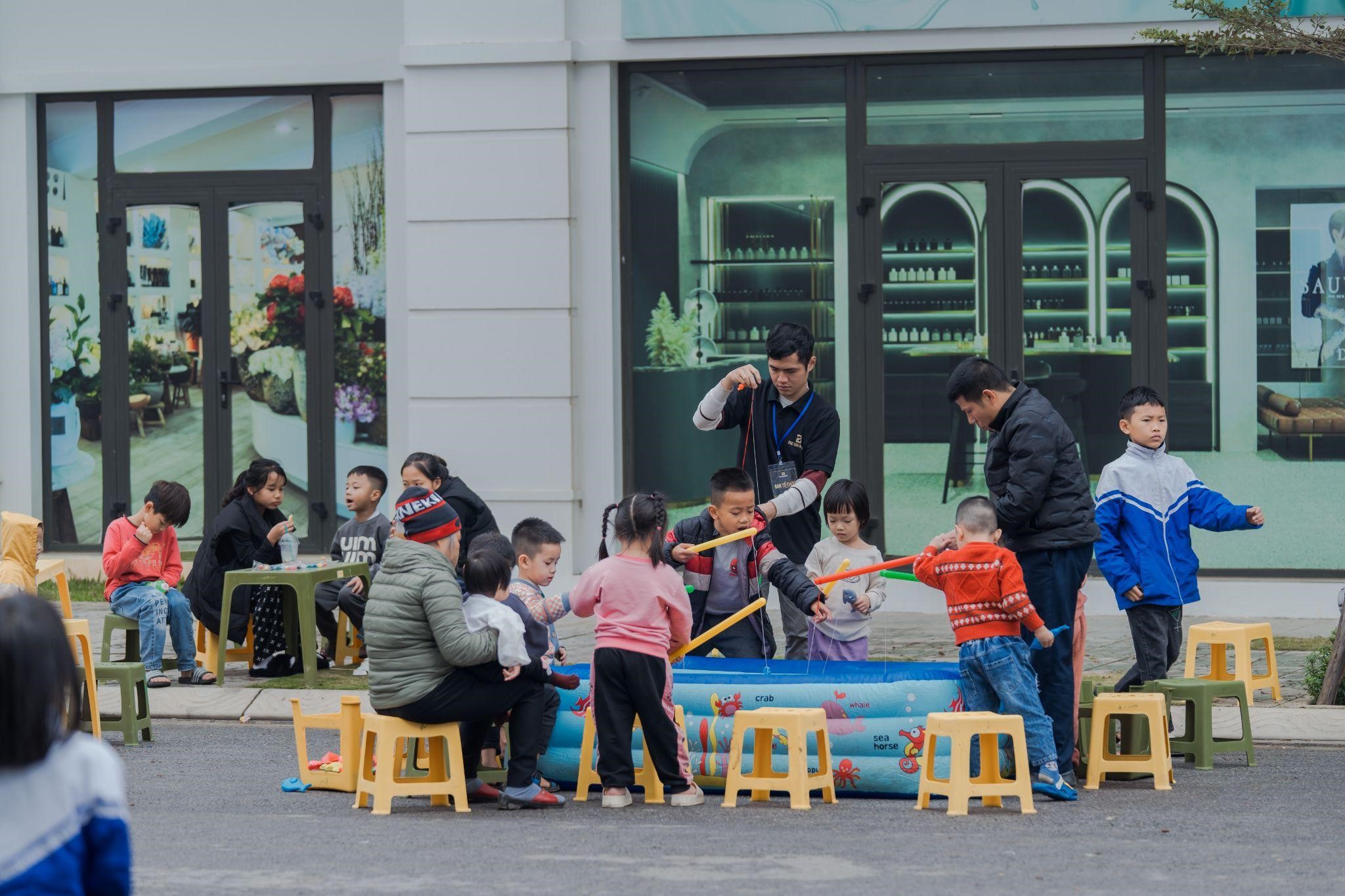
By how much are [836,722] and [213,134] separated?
9145 millimetres

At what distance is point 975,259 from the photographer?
13547 millimetres

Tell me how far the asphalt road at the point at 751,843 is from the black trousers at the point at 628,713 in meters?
0.18

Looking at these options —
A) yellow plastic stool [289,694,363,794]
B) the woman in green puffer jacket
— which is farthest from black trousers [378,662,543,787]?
yellow plastic stool [289,694,363,794]

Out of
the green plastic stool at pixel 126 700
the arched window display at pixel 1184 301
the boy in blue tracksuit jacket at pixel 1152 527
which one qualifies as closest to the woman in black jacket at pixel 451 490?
the green plastic stool at pixel 126 700

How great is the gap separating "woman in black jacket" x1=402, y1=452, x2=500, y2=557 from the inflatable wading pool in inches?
102

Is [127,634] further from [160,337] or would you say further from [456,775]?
[160,337]

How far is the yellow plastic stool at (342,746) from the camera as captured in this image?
24.9ft

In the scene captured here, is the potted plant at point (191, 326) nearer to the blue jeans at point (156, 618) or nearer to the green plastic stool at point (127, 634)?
the green plastic stool at point (127, 634)

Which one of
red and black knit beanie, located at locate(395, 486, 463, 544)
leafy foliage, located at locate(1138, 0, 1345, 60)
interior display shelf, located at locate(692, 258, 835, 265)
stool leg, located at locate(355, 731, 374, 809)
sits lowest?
stool leg, located at locate(355, 731, 374, 809)

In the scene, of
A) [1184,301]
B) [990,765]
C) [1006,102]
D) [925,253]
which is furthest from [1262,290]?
[990,765]

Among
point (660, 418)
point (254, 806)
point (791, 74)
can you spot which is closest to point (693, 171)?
point (791, 74)

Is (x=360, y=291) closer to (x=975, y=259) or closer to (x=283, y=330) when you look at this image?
(x=283, y=330)

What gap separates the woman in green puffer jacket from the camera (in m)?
7.14

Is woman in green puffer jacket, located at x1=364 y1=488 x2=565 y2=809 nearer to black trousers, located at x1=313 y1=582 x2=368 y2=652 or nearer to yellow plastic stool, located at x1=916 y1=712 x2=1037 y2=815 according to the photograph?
yellow plastic stool, located at x1=916 y1=712 x2=1037 y2=815
